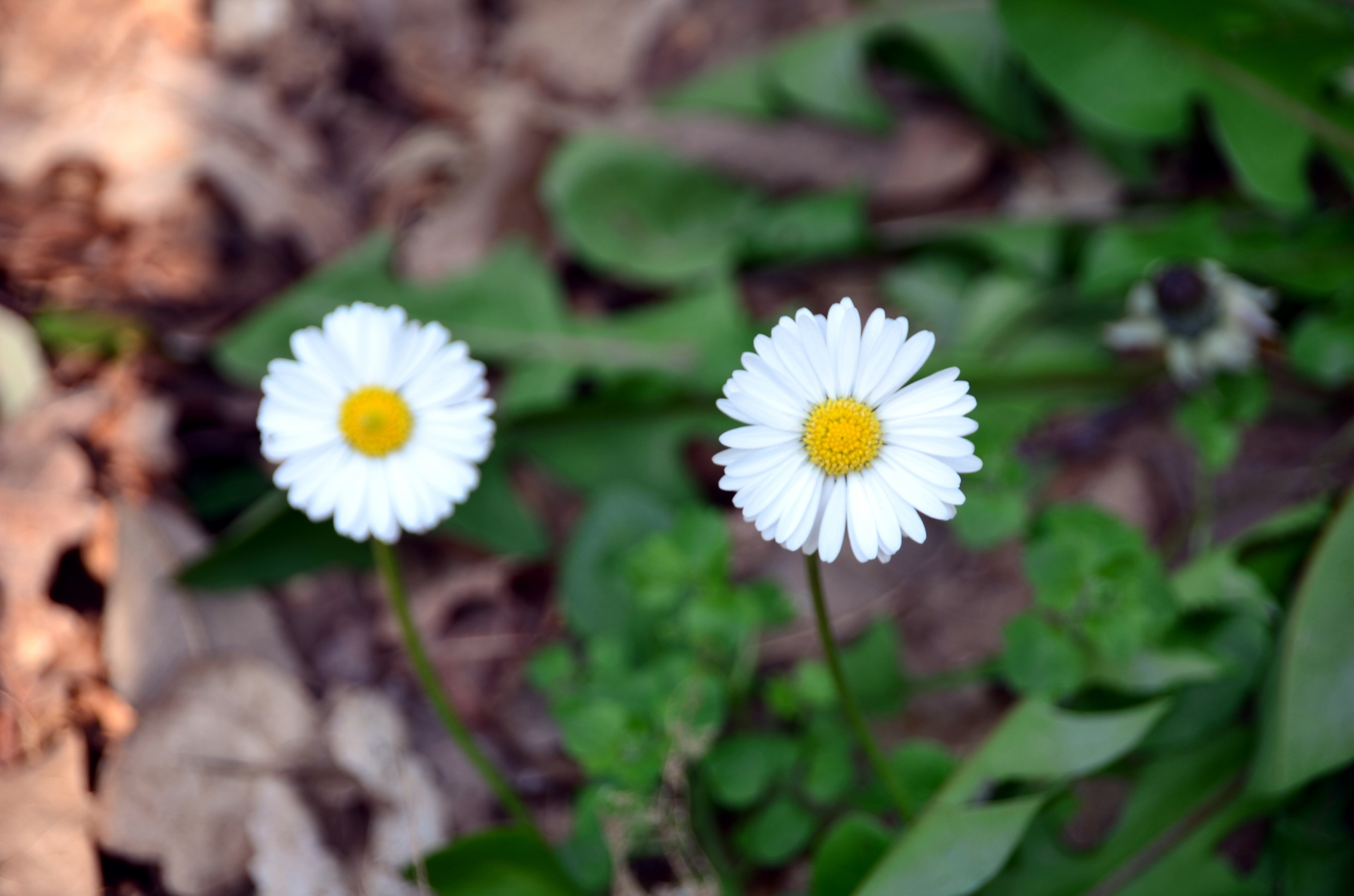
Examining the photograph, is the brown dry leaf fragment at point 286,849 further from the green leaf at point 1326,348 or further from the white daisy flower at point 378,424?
the green leaf at point 1326,348

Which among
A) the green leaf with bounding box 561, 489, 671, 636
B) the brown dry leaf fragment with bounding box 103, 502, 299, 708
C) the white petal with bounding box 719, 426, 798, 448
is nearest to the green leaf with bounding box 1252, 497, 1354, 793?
the white petal with bounding box 719, 426, 798, 448

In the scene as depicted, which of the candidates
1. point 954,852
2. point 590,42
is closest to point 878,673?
point 954,852

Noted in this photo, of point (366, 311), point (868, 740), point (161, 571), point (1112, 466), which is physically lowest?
point (868, 740)

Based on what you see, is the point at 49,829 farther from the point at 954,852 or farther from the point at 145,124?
the point at 145,124

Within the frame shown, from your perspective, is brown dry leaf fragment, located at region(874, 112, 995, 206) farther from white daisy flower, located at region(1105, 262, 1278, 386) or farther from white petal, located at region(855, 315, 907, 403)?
white petal, located at region(855, 315, 907, 403)

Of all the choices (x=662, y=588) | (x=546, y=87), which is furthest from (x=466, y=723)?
(x=546, y=87)

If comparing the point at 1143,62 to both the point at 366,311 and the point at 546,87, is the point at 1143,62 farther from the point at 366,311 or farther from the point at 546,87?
the point at 366,311

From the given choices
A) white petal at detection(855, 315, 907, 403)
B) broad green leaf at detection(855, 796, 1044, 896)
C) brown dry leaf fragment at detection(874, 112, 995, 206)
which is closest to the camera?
white petal at detection(855, 315, 907, 403)
